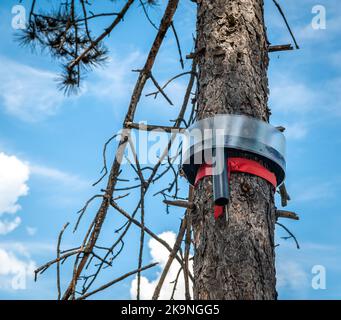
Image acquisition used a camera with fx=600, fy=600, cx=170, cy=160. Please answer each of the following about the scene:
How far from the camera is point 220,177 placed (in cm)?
190

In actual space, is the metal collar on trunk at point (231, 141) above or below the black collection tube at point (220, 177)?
above

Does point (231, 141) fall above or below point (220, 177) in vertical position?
above

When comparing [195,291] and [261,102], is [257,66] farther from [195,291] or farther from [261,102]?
[195,291]

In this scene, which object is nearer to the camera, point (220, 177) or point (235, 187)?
point (220, 177)

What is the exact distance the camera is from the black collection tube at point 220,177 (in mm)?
1865

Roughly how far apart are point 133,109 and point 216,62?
2.78 ft

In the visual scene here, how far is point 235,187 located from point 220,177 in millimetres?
136

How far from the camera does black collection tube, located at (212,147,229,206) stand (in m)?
1.86

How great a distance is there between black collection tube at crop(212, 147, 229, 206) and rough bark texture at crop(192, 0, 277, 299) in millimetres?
97

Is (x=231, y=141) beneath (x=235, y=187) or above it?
above

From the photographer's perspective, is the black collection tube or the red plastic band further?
the red plastic band

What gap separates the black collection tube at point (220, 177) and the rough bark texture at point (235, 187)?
0.32 feet

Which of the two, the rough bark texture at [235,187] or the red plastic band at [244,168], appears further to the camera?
the red plastic band at [244,168]
